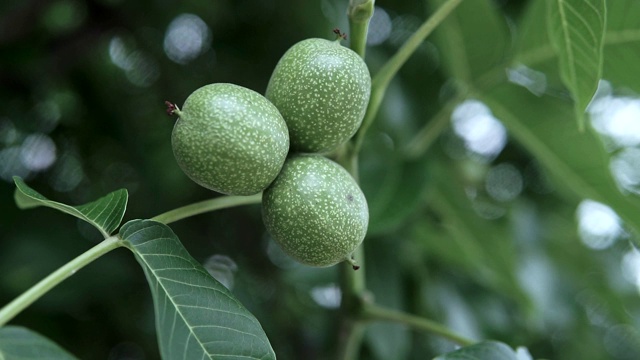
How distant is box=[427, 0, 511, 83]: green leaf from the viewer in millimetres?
1582

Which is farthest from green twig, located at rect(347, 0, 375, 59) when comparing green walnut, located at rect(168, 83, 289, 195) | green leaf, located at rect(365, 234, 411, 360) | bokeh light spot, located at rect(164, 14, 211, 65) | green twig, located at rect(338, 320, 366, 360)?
bokeh light spot, located at rect(164, 14, 211, 65)

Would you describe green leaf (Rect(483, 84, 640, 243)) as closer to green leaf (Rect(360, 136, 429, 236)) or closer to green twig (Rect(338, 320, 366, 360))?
green leaf (Rect(360, 136, 429, 236))

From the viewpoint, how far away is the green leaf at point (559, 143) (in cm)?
141

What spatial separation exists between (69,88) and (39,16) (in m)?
0.24

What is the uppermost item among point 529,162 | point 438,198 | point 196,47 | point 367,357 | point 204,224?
point 196,47

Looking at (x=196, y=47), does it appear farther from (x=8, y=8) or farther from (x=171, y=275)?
(x=171, y=275)

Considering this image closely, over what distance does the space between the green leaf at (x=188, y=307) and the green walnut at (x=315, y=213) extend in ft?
0.39

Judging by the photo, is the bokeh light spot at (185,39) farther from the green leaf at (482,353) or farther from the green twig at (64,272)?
the green leaf at (482,353)

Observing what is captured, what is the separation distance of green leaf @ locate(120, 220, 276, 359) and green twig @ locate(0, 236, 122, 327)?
31 mm

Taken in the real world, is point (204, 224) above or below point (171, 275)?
below

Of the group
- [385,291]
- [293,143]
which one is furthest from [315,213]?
[385,291]

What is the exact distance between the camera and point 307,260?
93cm

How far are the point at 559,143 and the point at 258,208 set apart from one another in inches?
39.2

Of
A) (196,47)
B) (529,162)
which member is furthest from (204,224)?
(529,162)
